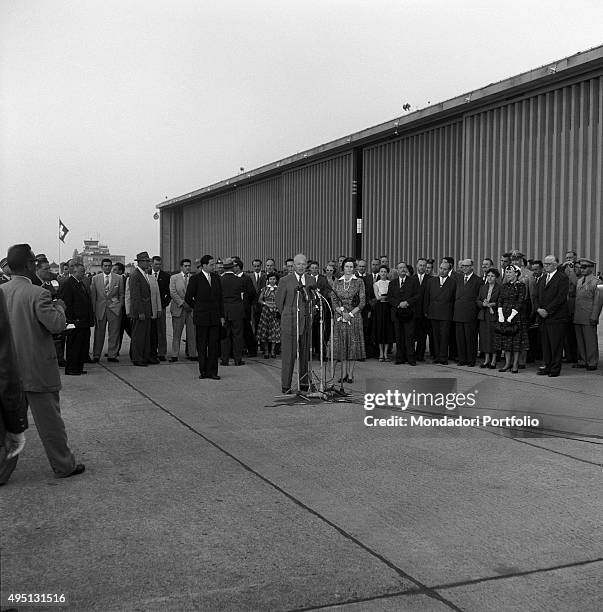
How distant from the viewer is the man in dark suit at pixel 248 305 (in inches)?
525

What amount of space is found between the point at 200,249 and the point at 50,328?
26.3 metres

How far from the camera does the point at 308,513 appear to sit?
475cm

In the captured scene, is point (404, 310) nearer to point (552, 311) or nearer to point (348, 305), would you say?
point (348, 305)

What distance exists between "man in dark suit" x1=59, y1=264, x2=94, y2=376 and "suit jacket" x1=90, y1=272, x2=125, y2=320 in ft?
3.58

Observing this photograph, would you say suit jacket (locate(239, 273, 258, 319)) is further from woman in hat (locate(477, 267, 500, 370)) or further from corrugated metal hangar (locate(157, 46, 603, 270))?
corrugated metal hangar (locate(157, 46, 603, 270))

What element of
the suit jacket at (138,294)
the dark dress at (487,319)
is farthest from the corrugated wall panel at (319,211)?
the suit jacket at (138,294)

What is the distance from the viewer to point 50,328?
548cm

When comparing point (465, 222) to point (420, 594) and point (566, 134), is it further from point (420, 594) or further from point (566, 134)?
point (420, 594)

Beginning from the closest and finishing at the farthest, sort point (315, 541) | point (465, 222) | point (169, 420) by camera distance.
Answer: point (315, 541) < point (169, 420) < point (465, 222)

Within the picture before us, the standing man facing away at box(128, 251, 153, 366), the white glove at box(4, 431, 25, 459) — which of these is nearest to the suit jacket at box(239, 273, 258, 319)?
the standing man facing away at box(128, 251, 153, 366)

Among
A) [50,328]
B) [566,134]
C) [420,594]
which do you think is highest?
[566,134]

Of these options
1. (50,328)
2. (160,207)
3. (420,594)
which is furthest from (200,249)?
(420,594)

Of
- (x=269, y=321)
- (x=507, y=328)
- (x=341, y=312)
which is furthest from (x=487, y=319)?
(x=269, y=321)

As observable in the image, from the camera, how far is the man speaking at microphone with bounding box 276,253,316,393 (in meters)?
9.40
